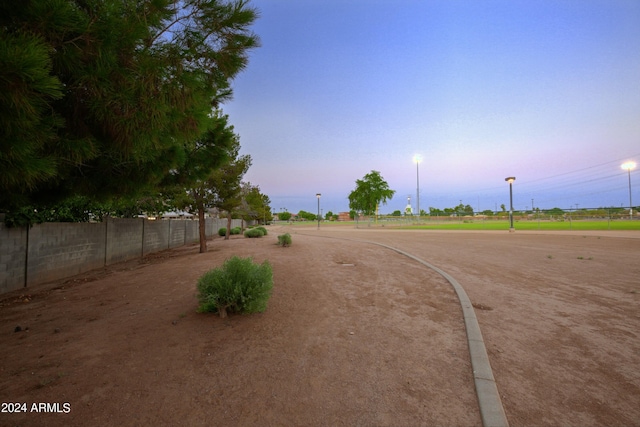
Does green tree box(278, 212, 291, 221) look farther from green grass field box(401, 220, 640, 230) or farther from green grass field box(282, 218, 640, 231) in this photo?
green grass field box(401, 220, 640, 230)

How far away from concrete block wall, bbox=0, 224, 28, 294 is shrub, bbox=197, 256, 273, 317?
5.65 meters

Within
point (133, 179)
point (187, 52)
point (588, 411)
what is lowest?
point (588, 411)

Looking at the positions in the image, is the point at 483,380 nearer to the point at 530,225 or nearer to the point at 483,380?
the point at 483,380

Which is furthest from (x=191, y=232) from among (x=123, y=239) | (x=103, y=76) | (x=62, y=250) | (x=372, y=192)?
(x=372, y=192)

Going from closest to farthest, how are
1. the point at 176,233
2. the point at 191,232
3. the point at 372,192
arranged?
the point at 176,233, the point at 191,232, the point at 372,192

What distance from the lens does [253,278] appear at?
436cm

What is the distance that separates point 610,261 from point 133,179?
1383 cm

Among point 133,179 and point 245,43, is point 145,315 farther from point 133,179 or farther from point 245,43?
point 245,43

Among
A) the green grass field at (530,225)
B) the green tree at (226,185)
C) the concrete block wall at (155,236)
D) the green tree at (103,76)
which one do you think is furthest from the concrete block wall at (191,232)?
the green grass field at (530,225)

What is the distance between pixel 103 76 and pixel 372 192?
4737 centimetres

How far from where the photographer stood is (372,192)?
48594 mm

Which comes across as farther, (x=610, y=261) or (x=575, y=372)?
(x=610, y=261)

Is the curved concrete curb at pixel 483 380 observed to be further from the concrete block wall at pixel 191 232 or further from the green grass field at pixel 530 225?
the green grass field at pixel 530 225

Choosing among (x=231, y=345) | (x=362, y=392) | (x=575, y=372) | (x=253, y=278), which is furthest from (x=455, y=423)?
(x=253, y=278)
